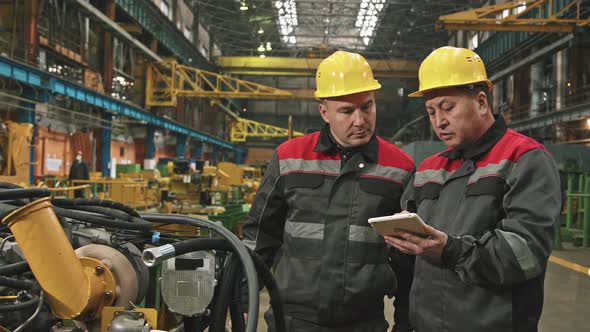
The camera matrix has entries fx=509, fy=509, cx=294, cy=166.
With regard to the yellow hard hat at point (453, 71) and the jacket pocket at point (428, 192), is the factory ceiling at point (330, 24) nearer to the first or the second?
the yellow hard hat at point (453, 71)

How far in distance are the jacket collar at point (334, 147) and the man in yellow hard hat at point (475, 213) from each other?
0.81 feet

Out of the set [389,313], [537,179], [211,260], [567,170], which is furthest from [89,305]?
[567,170]

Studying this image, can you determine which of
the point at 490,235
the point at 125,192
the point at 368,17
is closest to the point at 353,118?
the point at 490,235

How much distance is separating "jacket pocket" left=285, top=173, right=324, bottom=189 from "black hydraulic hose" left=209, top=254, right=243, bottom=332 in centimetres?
81

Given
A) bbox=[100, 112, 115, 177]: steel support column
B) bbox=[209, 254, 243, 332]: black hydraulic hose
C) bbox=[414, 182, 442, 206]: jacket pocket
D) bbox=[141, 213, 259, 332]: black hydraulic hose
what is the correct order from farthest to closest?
bbox=[100, 112, 115, 177]: steel support column < bbox=[414, 182, 442, 206]: jacket pocket < bbox=[209, 254, 243, 332]: black hydraulic hose < bbox=[141, 213, 259, 332]: black hydraulic hose

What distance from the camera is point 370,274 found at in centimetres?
235

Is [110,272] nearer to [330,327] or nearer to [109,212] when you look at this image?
[109,212]

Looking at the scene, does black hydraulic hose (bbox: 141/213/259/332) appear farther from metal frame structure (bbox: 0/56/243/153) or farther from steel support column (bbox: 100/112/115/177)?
steel support column (bbox: 100/112/115/177)

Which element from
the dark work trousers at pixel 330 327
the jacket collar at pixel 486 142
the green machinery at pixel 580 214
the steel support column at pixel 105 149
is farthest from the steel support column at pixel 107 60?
the jacket collar at pixel 486 142

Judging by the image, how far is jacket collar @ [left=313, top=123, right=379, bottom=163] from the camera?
250 cm

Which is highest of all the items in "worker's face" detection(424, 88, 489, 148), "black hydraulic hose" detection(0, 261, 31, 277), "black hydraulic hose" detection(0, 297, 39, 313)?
"worker's face" detection(424, 88, 489, 148)

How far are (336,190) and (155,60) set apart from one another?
2231 centimetres

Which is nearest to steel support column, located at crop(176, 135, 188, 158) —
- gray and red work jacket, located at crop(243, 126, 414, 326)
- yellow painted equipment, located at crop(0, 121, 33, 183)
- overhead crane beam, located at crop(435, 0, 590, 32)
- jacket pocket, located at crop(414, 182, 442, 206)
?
overhead crane beam, located at crop(435, 0, 590, 32)

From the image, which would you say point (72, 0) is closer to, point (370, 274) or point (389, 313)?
point (389, 313)
